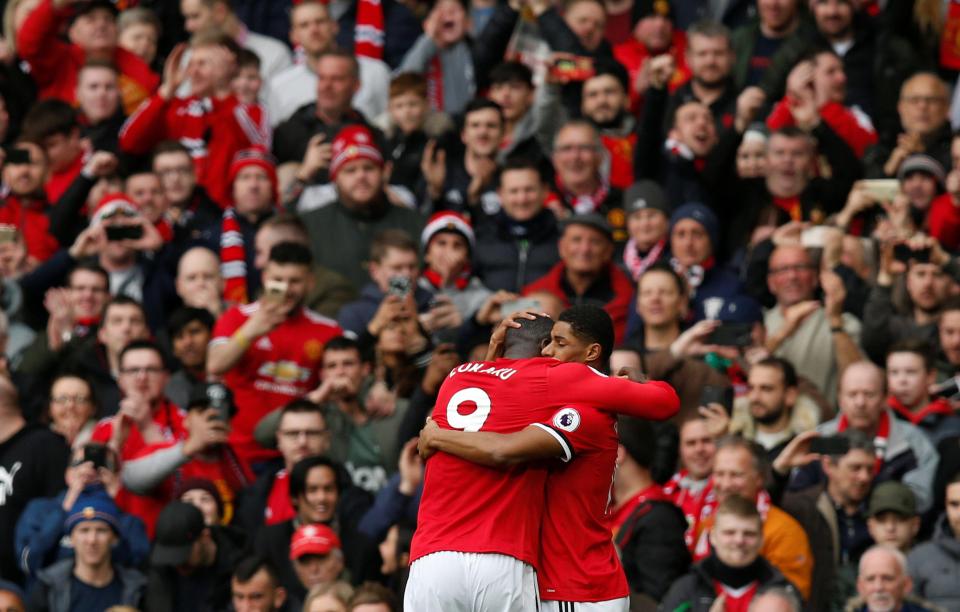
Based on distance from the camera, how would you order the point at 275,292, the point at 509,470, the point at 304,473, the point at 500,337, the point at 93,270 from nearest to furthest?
the point at 509,470 < the point at 500,337 < the point at 304,473 < the point at 275,292 < the point at 93,270

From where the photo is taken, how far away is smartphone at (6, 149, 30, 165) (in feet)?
58.7

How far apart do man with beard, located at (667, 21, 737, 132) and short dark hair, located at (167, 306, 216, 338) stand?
13.5 feet

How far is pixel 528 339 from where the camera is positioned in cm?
1107

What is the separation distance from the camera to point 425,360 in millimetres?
15266

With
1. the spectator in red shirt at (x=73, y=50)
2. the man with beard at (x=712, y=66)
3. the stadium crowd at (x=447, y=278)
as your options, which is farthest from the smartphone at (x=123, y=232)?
the man with beard at (x=712, y=66)

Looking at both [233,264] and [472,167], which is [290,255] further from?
[472,167]

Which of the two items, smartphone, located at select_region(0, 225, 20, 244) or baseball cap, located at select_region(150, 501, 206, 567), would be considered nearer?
baseball cap, located at select_region(150, 501, 206, 567)

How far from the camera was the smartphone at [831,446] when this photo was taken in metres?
13.6

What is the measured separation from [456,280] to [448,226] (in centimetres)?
39

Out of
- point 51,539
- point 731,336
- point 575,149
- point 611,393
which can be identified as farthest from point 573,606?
point 575,149

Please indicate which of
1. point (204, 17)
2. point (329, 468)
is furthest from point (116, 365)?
point (204, 17)

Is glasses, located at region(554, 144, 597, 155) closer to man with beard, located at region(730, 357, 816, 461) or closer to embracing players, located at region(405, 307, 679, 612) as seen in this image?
man with beard, located at region(730, 357, 816, 461)

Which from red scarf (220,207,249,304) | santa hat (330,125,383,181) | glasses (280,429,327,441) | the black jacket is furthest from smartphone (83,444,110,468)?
santa hat (330,125,383,181)

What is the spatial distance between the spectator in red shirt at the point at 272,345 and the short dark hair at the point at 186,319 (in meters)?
0.19
